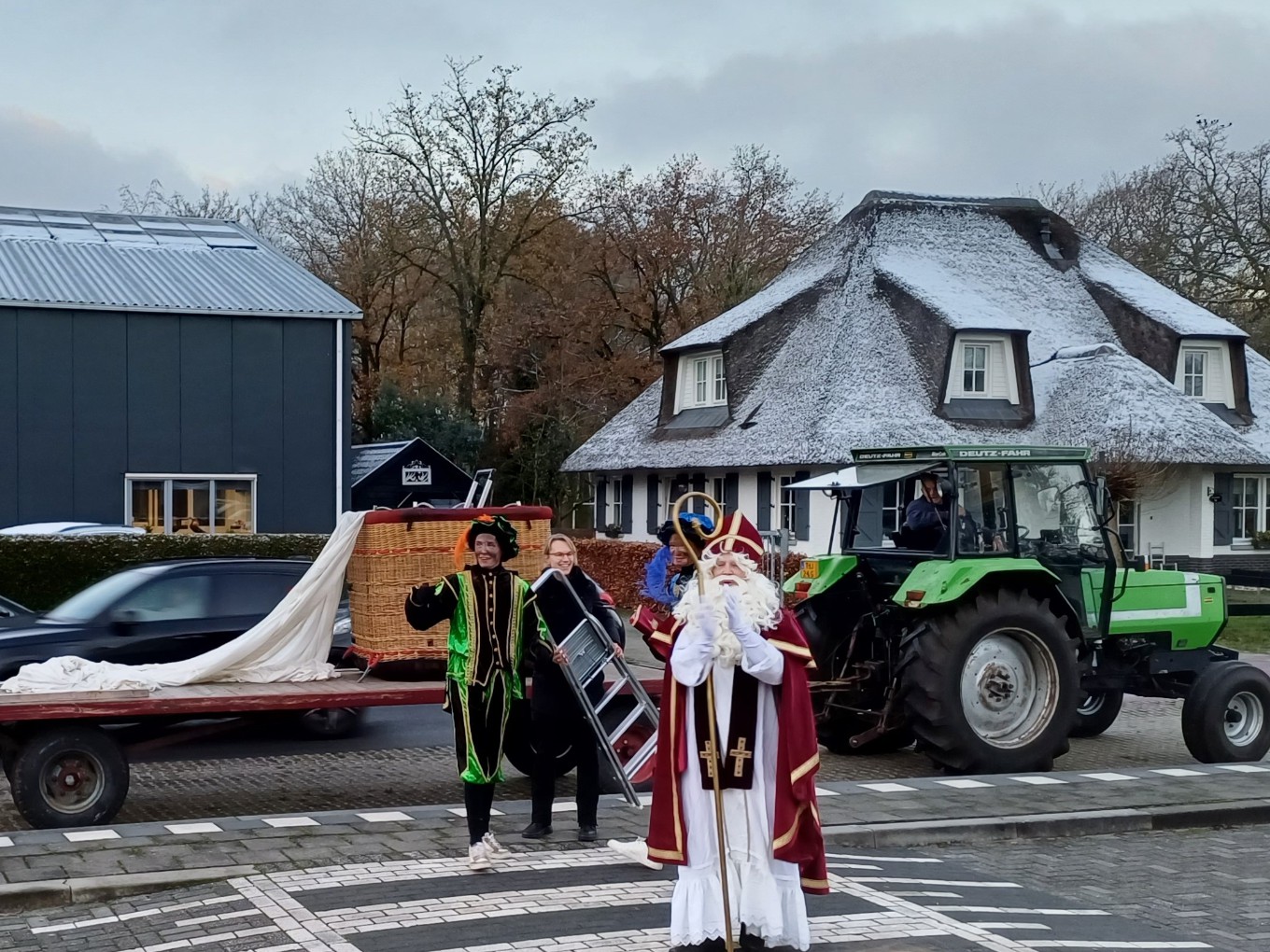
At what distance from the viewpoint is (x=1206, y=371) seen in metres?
35.3

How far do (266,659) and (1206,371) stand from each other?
2928 centimetres

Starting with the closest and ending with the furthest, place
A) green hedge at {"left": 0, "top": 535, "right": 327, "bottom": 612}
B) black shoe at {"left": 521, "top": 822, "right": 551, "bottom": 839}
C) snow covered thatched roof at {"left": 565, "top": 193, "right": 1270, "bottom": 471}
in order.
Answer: black shoe at {"left": 521, "top": 822, "right": 551, "bottom": 839}
green hedge at {"left": 0, "top": 535, "right": 327, "bottom": 612}
snow covered thatched roof at {"left": 565, "top": 193, "right": 1270, "bottom": 471}

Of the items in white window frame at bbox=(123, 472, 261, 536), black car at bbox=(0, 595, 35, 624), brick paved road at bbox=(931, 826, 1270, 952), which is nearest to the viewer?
brick paved road at bbox=(931, 826, 1270, 952)

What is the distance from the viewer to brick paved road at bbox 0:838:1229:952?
22.2 ft

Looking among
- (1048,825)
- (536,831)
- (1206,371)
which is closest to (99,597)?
(536,831)

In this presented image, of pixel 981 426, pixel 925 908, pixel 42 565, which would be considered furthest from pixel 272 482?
pixel 925 908

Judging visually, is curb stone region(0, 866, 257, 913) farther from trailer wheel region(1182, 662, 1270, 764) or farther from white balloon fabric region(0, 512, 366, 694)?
trailer wheel region(1182, 662, 1270, 764)

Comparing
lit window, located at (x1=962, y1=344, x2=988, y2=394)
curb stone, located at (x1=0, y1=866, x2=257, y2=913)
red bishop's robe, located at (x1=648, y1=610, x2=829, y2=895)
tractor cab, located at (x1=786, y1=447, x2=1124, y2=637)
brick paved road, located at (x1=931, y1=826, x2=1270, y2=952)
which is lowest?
brick paved road, located at (x1=931, y1=826, x2=1270, y2=952)

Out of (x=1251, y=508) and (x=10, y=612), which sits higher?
(x=1251, y=508)

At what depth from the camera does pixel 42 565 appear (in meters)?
22.0

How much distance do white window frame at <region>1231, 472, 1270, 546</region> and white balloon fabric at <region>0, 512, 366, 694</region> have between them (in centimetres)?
2660

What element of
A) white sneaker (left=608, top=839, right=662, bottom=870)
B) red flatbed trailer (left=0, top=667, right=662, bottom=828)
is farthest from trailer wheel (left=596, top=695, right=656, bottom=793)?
white sneaker (left=608, top=839, right=662, bottom=870)

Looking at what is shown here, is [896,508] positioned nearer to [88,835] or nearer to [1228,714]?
[1228,714]

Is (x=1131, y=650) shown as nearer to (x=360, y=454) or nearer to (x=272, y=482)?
(x=272, y=482)
